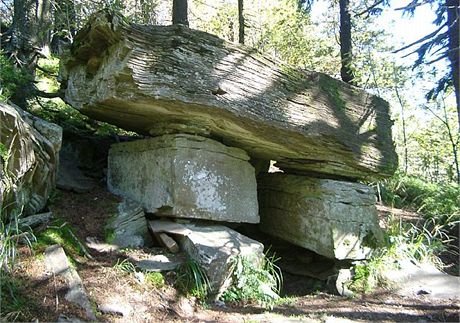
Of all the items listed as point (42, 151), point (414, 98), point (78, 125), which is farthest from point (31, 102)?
point (414, 98)

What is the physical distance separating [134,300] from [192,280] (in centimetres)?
81

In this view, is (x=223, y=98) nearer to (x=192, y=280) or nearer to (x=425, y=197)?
→ (x=192, y=280)

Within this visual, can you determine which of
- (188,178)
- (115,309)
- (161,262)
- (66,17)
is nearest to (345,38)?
(188,178)

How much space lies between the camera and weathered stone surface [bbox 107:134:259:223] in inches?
197

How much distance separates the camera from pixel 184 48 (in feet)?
15.4

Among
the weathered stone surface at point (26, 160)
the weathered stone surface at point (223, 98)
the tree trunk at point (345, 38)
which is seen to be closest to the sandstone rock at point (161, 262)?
the weathered stone surface at point (26, 160)

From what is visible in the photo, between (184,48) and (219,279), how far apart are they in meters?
2.75

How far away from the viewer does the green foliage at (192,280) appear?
4168 mm

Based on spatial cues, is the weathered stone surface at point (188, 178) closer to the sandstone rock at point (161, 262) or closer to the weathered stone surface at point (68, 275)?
the sandstone rock at point (161, 262)

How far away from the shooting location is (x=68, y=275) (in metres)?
3.34

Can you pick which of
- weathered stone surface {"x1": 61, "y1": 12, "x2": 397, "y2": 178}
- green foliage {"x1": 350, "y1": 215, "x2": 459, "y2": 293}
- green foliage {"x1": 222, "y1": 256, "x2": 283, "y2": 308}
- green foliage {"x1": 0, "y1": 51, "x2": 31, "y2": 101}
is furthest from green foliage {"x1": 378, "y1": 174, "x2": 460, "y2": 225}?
green foliage {"x1": 0, "y1": 51, "x2": 31, "y2": 101}

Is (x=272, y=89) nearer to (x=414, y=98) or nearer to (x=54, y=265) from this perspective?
(x=54, y=265)

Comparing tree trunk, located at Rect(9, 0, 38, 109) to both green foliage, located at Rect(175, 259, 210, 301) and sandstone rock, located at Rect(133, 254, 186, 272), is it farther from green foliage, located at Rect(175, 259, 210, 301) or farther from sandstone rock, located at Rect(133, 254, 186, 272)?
green foliage, located at Rect(175, 259, 210, 301)

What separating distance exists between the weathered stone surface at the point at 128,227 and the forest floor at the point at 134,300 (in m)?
0.14
